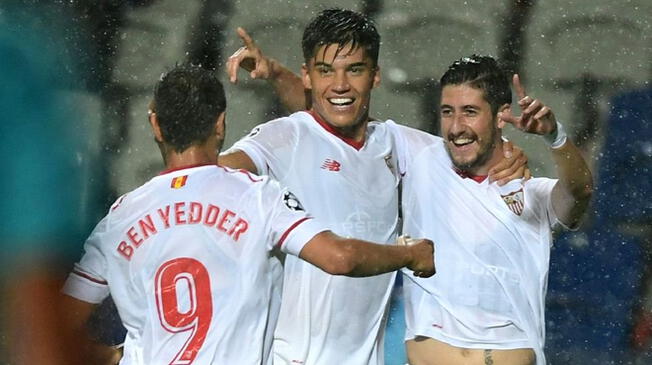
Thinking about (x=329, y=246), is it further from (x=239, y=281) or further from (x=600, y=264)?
(x=600, y=264)

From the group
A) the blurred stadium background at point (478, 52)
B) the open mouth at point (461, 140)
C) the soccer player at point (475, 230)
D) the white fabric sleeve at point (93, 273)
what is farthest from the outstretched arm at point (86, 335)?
the blurred stadium background at point (478, 52)

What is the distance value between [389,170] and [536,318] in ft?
1.14

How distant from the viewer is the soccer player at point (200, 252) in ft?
4.74

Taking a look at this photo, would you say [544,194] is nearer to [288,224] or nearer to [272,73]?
[272,73]

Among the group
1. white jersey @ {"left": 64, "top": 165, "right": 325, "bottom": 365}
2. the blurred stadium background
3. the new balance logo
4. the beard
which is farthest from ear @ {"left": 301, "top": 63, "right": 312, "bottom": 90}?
the blurred stadium background

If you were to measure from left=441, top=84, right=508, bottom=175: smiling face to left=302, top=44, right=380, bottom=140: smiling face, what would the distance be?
0.15m

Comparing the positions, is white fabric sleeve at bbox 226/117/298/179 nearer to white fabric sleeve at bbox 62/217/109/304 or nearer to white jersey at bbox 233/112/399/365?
white jersey at bbox 233/112/399/365

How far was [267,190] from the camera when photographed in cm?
145

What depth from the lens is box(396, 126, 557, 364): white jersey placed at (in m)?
1.94

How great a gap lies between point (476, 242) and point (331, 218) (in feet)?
0.90

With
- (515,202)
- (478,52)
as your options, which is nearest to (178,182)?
(515,202)

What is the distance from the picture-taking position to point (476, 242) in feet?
6.49

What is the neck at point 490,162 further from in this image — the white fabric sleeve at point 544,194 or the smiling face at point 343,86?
the smiling face at point 343,86

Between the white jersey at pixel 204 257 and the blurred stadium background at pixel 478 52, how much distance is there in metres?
1.28
